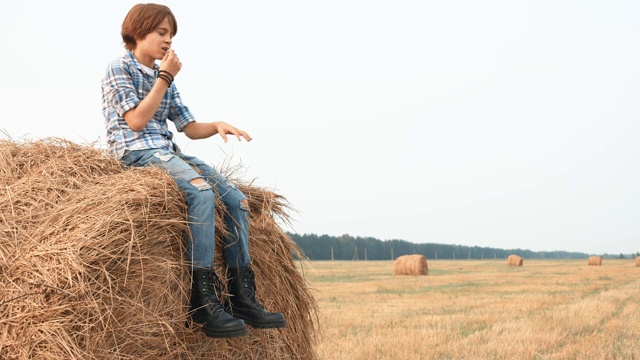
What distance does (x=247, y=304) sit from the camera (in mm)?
4062

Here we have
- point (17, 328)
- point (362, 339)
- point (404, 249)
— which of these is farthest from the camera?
point (404, 249)

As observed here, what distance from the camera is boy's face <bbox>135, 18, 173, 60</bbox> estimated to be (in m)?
4.29

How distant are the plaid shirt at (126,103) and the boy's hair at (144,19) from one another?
0.15m

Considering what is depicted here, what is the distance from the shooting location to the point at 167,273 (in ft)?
12.6

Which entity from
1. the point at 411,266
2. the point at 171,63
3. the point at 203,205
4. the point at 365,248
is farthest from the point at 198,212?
the point at 365,248

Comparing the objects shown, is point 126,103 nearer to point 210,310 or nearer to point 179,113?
point 179,113

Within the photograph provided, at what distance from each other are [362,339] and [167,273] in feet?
15.3

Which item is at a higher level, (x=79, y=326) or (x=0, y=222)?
(x=0, y=222)

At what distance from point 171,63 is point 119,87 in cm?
36

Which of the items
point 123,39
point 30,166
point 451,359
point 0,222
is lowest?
point 451,359

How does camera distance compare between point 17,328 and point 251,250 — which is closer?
point 17,328

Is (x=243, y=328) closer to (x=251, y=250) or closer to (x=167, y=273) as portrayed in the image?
(x=167, y=273)

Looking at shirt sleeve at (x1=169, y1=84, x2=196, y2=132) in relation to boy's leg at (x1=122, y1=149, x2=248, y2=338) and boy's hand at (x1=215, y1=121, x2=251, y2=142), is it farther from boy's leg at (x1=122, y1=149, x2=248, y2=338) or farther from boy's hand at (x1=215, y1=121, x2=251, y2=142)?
boy's leg at (x1=122, y1=149, x2=248, y2=338)

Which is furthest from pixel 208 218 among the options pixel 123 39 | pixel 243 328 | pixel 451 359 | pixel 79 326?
pixel 451 359
